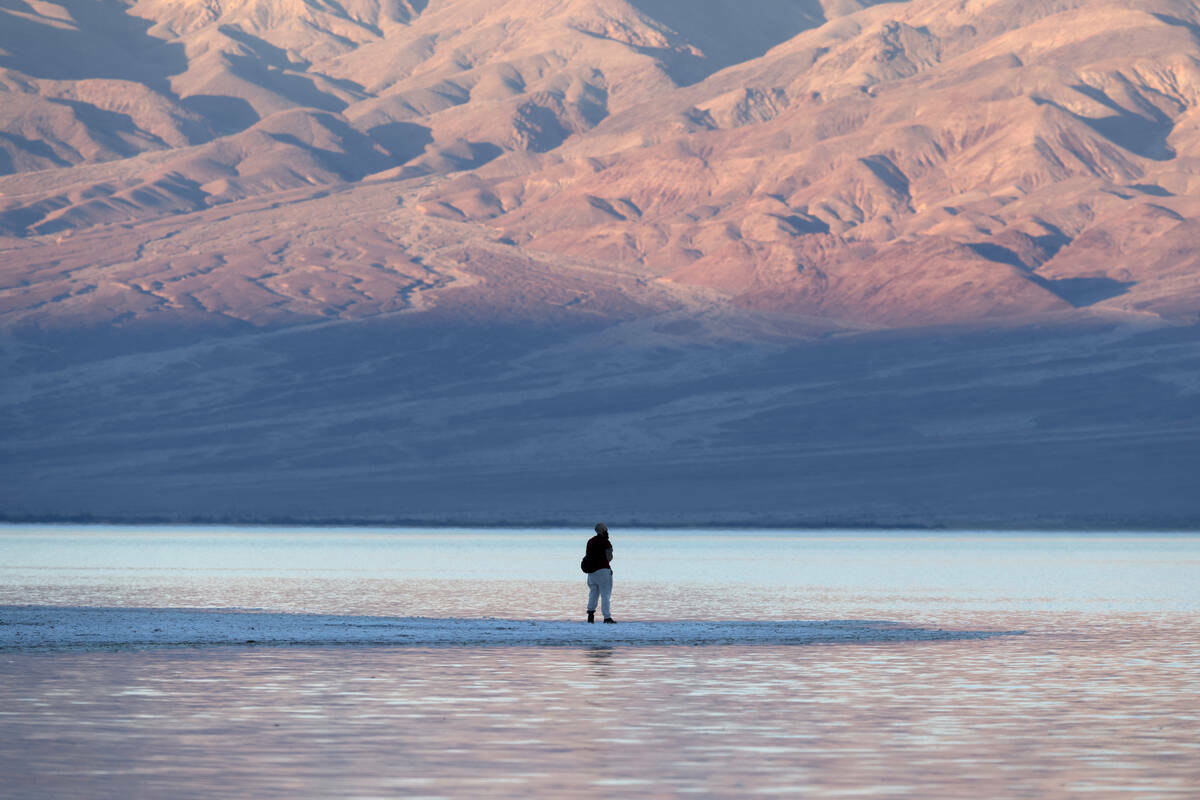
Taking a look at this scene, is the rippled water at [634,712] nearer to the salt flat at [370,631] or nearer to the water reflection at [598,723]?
the water reflection at [598,723]

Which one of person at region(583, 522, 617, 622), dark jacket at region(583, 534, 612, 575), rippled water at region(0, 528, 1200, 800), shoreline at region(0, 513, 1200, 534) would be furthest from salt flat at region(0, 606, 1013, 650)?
shoreline at region(0, 513, 1200, 534)

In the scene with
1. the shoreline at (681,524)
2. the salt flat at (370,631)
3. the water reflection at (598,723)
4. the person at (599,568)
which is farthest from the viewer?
the shoreline at (681,524)

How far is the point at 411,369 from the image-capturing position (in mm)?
182375

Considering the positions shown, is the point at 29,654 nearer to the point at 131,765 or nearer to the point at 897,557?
the point at 131,765

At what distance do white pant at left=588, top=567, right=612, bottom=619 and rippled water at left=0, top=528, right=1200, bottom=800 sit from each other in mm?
3204

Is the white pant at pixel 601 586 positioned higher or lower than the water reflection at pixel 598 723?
higher

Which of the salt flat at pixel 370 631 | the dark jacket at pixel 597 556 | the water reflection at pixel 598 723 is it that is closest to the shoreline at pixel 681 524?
the salt flat at pixel 370 631

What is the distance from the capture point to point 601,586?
29453mm

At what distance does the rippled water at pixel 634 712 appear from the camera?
45.9ft

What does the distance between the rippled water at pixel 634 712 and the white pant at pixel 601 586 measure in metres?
3.20

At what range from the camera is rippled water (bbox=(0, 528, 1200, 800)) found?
1399 centimetres

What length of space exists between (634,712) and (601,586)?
1118 centimetres

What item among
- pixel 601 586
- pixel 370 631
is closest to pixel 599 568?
pixel 601 586

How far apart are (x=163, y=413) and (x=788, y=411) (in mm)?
54726
